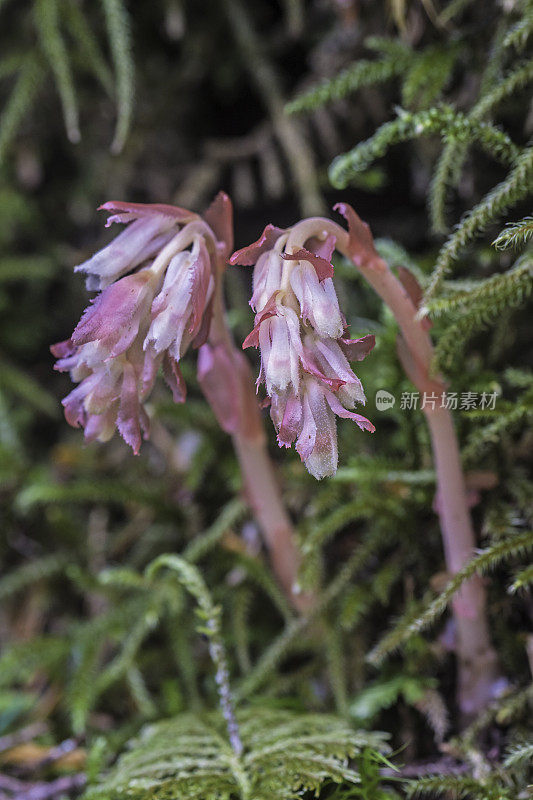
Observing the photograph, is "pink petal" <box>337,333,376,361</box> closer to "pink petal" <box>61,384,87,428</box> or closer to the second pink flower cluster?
the second pink flower cluster

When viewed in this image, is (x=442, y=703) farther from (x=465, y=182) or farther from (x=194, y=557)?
(x=465, y=182)

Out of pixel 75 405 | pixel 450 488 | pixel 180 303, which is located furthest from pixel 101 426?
pixel 450 488

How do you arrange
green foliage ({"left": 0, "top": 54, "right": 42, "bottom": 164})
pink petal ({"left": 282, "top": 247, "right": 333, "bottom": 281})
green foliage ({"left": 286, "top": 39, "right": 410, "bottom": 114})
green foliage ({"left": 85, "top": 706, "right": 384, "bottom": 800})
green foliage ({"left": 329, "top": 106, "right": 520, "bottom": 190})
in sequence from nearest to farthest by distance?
pink petal ({"left": 282, "top": 247, "right": 333, "bottom": 281}) < green foliage ({"left": 85, "top": 706, "right": 384, "bottom": 800}) < green foliage ({"left": 329, "top": 106, "right": 520, "bottom": 190}) < green foliage ({"left": 286, "top": 39, "right": 410, "bottom": 114}) < green foliage ({"left": 0, "top": 54, "right": 42, "bottom": 164})

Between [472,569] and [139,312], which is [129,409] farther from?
[472,569]

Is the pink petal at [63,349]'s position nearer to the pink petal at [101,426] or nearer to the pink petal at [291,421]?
the pink petal at [101,426]

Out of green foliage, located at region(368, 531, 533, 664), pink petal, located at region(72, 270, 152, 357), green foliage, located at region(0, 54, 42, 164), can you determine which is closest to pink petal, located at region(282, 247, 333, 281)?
pink petal, located at region(72, 270, 152, 357)

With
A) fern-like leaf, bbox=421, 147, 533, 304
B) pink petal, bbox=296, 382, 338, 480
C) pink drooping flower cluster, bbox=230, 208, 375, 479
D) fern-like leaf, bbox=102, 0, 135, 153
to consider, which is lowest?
pink petal, bbox=296, 382, 338, 480

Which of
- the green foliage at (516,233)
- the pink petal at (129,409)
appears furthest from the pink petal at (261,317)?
the green foliage at (516,233)
